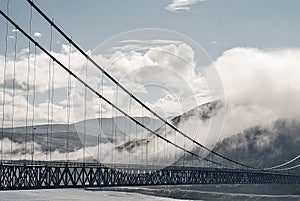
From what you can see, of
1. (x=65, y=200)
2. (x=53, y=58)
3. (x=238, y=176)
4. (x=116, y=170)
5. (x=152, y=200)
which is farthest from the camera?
(x=152, y=200)

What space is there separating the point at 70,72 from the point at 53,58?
543 cm

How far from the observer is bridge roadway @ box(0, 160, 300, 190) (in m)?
78.4

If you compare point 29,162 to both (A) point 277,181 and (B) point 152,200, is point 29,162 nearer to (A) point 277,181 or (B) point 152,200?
(A) point 277,181

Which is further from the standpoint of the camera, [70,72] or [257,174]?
[257,174]

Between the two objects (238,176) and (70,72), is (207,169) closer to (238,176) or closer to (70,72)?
(238,176)

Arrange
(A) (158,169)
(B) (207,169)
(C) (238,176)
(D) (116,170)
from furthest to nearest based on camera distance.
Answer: (C) (238,176), (B) (207,169), (A) (158,169), (D) (116,170)

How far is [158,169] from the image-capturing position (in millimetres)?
110562

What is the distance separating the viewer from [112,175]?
123 m

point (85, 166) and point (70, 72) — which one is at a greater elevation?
point (70, 72)

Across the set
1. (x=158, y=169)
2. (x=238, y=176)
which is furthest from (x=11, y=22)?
(x=238, y=176)

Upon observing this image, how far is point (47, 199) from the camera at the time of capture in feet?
602

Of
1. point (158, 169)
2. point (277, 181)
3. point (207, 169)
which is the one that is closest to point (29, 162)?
point (158, 169)

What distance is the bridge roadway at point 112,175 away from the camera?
7844cm

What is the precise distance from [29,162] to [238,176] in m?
73.5
